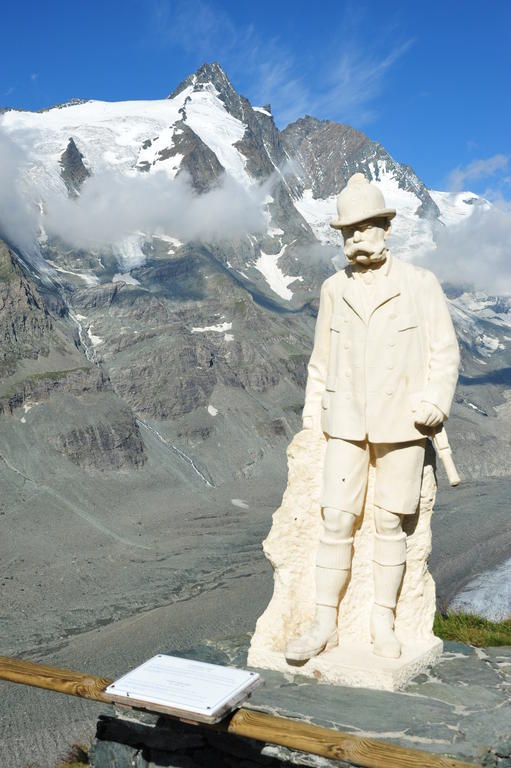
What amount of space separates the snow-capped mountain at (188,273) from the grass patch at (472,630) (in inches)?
1655

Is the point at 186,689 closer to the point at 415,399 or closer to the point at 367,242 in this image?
the point at 415,399

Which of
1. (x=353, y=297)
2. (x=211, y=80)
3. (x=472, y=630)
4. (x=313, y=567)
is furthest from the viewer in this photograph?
(x=211, y=80)

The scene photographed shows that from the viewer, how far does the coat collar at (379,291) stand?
6.59 meters

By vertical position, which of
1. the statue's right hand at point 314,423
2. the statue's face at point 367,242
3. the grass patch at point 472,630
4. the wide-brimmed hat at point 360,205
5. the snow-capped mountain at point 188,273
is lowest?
the grass patch at point 472,630

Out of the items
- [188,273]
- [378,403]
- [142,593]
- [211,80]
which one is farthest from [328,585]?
[211,80]

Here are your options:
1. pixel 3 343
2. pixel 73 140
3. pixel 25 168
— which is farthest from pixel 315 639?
pixel 73 140

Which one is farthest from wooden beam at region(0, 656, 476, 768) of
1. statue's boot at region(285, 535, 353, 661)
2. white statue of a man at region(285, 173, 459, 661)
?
statue's boot at region(285, 535, 353, 661)

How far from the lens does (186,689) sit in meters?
4.41

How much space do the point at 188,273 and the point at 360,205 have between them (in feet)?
306

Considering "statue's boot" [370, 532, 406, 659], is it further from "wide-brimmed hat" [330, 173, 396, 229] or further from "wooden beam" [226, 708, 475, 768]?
"wide-brimmed hat" [330, 173, 396, 229]

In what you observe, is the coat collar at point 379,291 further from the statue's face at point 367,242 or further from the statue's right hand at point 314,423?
the statue's right hand at point 314,423

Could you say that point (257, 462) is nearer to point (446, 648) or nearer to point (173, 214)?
point (446, 648)

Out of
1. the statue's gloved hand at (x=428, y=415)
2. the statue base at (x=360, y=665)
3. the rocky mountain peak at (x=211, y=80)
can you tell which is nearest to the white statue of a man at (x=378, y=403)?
the statue's gloved hand at (x=428, y=415)

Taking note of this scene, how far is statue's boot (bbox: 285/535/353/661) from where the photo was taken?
6.55m
